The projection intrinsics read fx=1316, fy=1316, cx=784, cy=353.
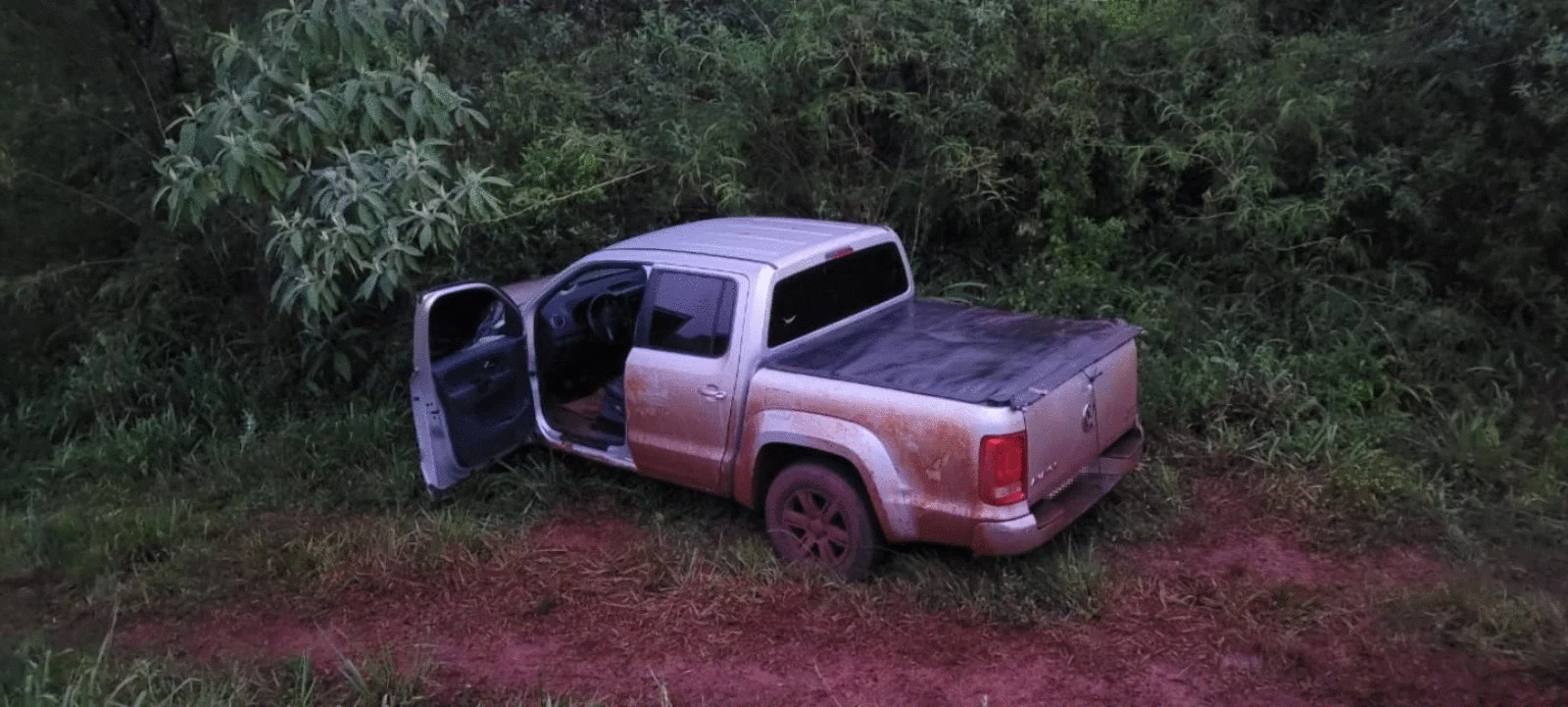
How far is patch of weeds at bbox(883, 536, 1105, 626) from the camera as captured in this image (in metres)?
5.73

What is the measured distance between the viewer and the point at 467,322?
289 inches

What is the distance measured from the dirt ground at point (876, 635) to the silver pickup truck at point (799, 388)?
0.42 metres

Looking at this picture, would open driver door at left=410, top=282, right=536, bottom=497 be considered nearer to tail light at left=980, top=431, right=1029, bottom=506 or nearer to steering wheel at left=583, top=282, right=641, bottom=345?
steering wheel at left=583, top=282, right=641, bottom=345

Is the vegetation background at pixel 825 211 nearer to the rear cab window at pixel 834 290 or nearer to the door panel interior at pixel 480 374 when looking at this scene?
the door panel interior at pixel 480 374

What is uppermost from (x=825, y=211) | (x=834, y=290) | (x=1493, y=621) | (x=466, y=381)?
(x=834, y=290)

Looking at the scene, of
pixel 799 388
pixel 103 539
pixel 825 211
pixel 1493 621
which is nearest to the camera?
pixel 1493 621

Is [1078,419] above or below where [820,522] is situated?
above

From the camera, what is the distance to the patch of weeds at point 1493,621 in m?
5.13

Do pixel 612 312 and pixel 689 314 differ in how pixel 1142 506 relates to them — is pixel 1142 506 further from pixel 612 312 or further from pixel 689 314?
pixel 612 312

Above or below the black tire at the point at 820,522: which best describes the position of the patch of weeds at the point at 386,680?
below

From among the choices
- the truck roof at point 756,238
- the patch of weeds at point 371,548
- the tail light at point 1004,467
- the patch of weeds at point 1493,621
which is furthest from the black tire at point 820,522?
the patch of weeds at point 1493,621

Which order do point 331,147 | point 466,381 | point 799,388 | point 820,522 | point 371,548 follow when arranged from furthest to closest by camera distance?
1. point 331,147
2. point 466,381
3. point 371,548
4. point 820,522
5. point 799,388

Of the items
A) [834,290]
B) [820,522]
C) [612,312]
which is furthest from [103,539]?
[834,290]

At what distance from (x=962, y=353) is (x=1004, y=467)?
0.81m
